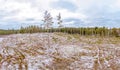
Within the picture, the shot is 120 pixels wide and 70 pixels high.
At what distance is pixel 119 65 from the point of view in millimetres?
12469

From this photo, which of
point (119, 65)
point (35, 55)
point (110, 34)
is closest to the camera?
point (119, 65)

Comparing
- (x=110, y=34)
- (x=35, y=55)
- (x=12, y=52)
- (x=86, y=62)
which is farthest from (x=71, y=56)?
(x=110, y=34)

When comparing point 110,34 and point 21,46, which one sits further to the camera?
point 110,34

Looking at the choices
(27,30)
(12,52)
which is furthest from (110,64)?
(27,30)

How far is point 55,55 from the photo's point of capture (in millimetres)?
13523

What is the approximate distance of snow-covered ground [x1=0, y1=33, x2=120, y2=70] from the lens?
12078 millimetres

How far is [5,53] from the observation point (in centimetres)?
1362

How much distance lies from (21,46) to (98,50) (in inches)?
195

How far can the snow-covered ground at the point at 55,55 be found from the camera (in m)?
12.1

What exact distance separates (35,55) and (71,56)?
6.81ft

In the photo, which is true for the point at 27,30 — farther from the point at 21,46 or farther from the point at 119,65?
the point at 119,65

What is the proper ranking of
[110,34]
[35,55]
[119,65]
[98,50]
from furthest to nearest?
1. [110,34]
2. [98,50]
3. [35,55]
4. [119,65]

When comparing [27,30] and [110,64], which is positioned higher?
[27,30]

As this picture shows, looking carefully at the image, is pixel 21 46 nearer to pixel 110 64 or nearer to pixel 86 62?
pixel 86 62
